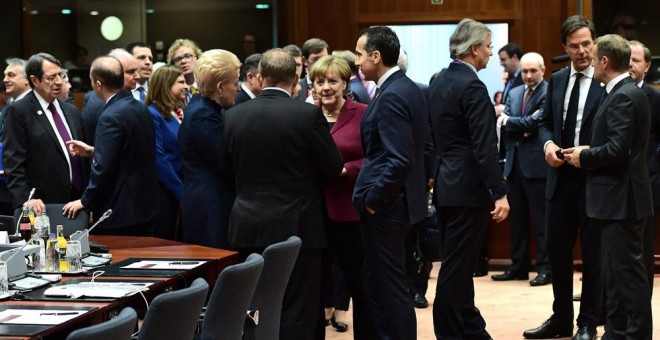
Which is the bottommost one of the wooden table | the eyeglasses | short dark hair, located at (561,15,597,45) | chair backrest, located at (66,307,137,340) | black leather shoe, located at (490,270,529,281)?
black leather shoe, located at (490,270,529,281)

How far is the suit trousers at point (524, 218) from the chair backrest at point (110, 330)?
18.4ft

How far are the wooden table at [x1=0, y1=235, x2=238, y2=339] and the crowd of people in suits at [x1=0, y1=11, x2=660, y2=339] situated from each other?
0.93ft

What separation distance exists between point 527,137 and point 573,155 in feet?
8.30

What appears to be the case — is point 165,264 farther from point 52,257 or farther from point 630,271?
point 630,271

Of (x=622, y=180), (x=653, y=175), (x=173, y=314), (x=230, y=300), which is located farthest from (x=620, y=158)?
(x=173, y=314)

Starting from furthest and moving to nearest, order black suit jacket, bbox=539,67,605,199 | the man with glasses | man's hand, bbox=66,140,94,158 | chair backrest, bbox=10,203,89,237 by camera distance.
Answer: the man with glasses < man's hand, bbox=66,140,94,158 < black suit jacket, bbox=539,67,605,199 < chair backrest, bbox=10,203,89,237

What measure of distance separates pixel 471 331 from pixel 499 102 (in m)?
5.42

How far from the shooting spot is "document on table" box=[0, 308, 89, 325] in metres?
3.42

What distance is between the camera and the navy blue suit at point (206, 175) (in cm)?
553

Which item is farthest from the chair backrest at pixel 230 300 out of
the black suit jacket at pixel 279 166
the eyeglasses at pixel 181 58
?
the eyeglasses at pixel 181 58

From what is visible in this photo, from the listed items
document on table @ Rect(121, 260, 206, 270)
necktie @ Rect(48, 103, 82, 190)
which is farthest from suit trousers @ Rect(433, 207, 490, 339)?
necktie @ Rect(48, 103, 82, 190)

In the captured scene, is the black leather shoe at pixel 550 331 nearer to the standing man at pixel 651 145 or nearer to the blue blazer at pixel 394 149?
the standing man at pixel 651 145

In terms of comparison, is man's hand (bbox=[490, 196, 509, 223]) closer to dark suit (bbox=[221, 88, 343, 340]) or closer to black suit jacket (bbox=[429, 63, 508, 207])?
black suit jacket (bbox=[429, 63, 508, 207])

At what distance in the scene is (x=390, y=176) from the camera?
505cm
